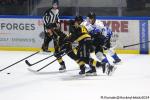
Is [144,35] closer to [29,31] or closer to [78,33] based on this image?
[29,31]

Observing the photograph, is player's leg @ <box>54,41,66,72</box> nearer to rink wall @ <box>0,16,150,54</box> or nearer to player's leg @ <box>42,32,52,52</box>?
player's leg @ <box>42,32,52,52</box>

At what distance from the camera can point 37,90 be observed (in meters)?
6.64

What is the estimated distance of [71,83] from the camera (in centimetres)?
709

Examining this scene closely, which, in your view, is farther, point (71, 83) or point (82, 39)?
point (82, 39)

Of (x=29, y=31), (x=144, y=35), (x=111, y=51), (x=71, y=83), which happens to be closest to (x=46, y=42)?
(x=29, y=31)

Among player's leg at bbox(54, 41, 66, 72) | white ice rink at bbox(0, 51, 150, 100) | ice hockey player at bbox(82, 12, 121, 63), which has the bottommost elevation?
white ice rink at bbox(0, 51, 150, 100)

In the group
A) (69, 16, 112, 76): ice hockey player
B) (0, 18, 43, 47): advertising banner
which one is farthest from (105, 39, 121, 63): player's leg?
(0, 18, 43, 47): advertising banner

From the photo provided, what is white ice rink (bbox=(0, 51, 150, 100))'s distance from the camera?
6.31 meters

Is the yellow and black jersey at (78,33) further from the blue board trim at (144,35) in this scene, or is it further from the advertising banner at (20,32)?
the advertising banner at (20,32)

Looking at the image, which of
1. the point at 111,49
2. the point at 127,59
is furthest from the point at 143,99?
the point at 127,59

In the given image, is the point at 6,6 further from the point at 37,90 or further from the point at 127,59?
the point at 37,90

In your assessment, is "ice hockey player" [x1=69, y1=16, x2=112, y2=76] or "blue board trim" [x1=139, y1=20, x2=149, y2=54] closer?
"ice hockey player" [x1=69, y1=16, x2=112, y2=76]

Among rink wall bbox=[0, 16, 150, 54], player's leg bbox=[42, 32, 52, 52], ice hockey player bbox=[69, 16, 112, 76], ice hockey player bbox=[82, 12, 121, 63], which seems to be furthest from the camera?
rink wall bbox=[0, 16, 150, 54]

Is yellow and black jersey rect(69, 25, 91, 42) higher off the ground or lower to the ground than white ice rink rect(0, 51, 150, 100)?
higher
